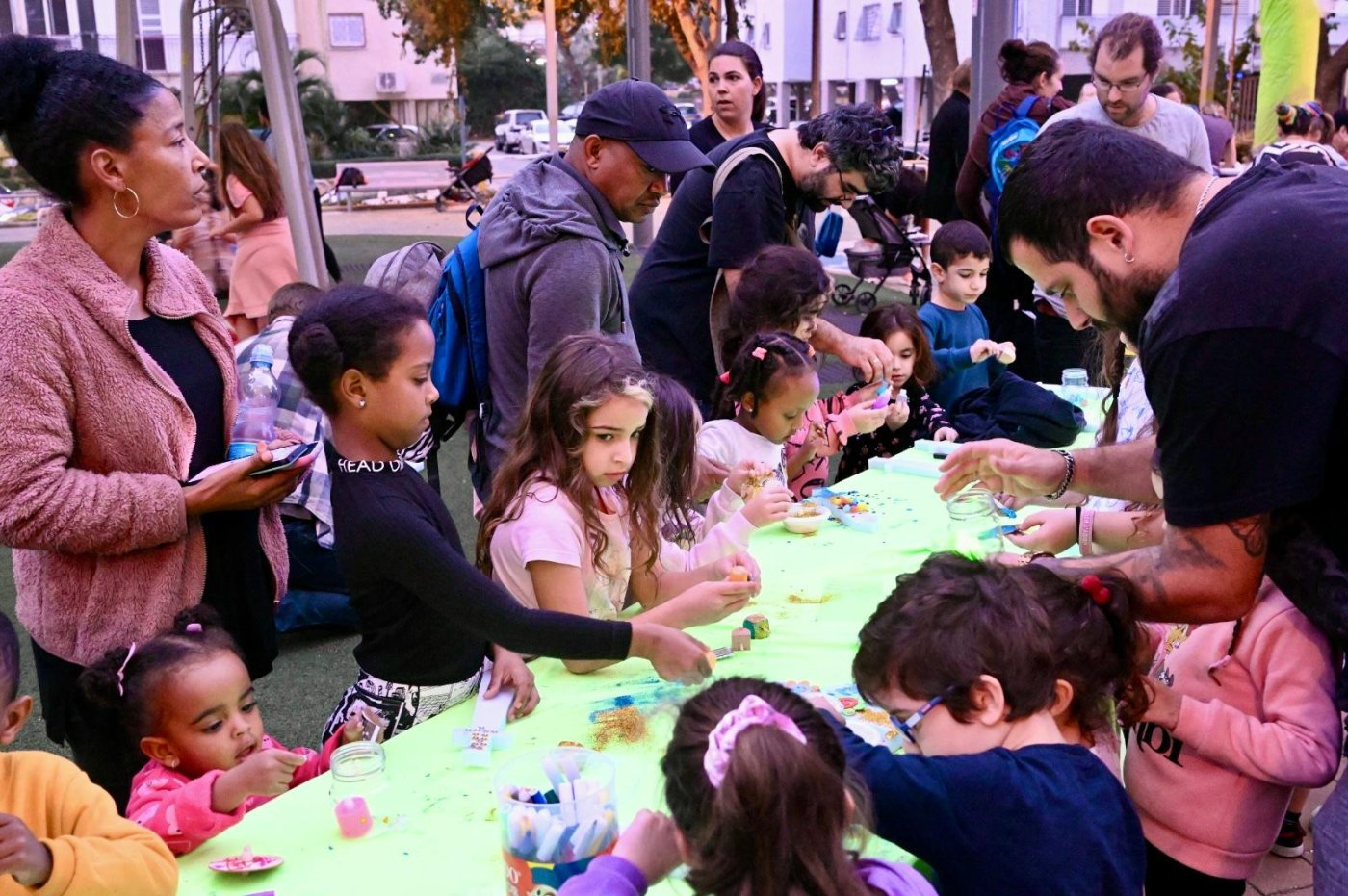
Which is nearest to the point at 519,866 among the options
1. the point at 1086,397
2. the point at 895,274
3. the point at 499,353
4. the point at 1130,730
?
the point at 1130,730

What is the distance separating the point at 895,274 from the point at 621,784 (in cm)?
1018

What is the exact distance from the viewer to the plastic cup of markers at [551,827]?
147 cm

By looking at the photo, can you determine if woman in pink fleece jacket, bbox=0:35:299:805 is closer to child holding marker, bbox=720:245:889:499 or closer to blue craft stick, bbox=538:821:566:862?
blue craft stick, bbox=538:821:566:862

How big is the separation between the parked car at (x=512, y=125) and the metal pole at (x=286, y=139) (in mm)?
28382

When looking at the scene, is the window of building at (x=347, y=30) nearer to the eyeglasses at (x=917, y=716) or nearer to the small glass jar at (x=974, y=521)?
the small glass jar at (x=974, y=521)

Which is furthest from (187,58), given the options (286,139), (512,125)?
(512,125)

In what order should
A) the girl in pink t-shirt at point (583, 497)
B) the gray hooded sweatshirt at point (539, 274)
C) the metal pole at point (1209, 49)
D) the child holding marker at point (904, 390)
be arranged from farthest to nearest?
the metal pole at point (1209, 49) < the child holding marker at point (904, 390) < the gray hooded sweatshirt at point (539, 274) < the girl in pink t-shirt at point (583, 497)

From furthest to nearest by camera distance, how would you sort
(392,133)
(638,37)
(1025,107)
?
(392,133), (638,37), (1025,107)

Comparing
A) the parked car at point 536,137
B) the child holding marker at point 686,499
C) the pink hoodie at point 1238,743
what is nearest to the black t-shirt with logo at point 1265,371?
the pink hoodie at point 1238,743

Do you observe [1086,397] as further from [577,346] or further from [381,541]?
[381,541]

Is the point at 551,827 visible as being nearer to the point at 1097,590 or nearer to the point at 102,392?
the point at 1097,590

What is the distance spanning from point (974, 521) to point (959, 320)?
2.24 metres

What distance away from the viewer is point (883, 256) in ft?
31.8

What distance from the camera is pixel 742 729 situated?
1271 millimetres
